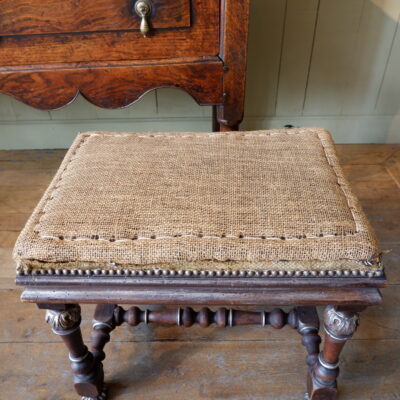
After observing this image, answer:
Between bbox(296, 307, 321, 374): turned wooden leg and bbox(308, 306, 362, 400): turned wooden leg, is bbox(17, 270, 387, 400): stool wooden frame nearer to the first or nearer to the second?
bbox(308, 306, 362, 400): turned wooden leg

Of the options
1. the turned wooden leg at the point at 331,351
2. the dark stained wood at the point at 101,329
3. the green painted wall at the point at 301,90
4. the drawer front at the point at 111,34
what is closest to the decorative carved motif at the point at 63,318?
the dark stained wood at the point at 101,329

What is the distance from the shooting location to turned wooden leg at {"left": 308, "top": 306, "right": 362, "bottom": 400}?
1.80ft

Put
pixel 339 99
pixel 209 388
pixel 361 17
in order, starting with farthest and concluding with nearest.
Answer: pixel 339 99
pixel 361 17
pixel 209 388

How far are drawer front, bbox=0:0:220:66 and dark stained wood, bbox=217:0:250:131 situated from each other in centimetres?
2

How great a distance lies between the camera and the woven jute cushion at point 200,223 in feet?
1.62

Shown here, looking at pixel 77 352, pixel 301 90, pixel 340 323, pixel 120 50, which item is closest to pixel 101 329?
pixel 77 352

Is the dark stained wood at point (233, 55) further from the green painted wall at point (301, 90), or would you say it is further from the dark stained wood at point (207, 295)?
the green painted wall at point (301, 90)

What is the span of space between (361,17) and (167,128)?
2.27 feet

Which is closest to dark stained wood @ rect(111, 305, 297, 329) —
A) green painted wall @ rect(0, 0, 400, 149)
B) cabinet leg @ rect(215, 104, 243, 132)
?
cabinet leg @ rect(215, 104, 243, 132)

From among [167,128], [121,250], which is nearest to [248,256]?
[121,250]

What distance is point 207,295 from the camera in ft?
1.70

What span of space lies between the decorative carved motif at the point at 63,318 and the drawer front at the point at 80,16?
1.57 feet

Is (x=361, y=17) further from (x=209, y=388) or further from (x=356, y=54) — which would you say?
(x=209, y=388)

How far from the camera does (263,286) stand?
0.51m
